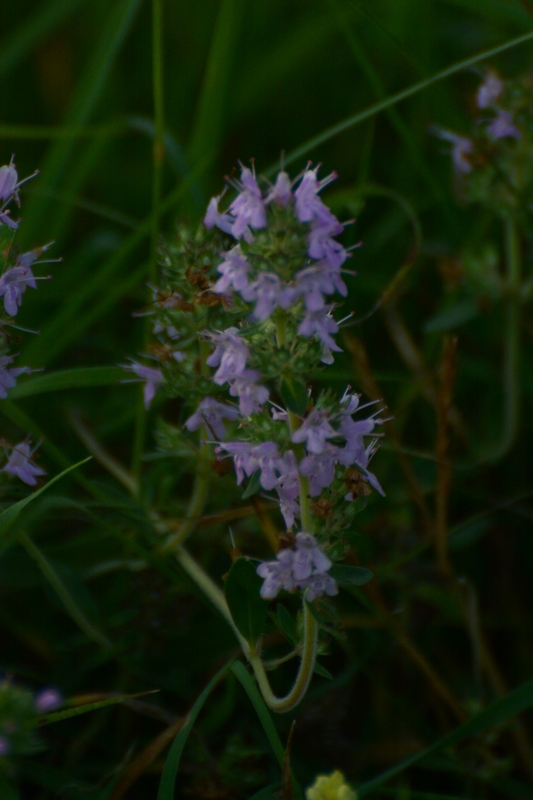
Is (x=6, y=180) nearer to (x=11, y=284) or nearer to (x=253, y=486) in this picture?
(x=11, y=284)

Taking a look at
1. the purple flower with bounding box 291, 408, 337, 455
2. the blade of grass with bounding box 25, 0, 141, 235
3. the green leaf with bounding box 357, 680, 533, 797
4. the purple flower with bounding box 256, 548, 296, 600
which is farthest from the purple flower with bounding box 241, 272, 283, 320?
the blade of grass with bounding box 25, 0, 141, 235

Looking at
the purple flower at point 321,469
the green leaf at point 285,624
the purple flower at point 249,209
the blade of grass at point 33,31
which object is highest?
the blade of grass at point 33,31

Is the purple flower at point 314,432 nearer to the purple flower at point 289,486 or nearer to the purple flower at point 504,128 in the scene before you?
the purple flower at point 289,486

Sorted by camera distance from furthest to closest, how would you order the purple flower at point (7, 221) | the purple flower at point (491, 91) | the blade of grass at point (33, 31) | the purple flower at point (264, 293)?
1. the blade of grass at point (33, 31)
2. the purple flower at point (491, 91)
3. the purple flower at point (7, 221)
4. the purple flower at point (264, 293)

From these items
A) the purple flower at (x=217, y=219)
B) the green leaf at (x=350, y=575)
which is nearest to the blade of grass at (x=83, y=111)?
the purple flower at (x=217, y=219)

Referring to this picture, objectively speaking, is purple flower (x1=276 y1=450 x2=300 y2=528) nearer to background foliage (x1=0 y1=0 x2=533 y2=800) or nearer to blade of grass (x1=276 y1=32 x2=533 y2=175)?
background foliage (x1=0 y1=0 x2=533 y2=800)

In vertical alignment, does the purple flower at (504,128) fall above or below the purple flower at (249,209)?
below
